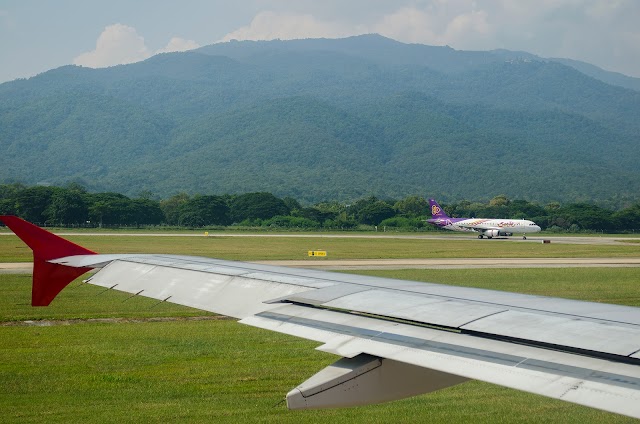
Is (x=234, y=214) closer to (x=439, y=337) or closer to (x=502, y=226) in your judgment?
(x=502, y=226)

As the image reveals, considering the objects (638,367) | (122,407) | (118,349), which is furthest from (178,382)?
(638,367)

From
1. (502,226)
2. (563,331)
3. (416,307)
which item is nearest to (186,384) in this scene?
(416,307)

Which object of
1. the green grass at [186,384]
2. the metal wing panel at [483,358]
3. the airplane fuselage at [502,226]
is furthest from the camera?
the airplane fuselage at [502,226]

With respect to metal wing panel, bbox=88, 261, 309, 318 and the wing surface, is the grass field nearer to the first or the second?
metal wing panel, bbox=88, 261, 309, 318

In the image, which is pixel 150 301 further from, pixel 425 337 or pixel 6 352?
pixel 425 337

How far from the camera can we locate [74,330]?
1861 cm

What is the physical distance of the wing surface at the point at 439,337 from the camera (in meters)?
4.64

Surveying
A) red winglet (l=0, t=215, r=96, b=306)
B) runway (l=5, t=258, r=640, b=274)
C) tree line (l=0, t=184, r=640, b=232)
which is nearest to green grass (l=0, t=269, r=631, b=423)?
red winglet (l=0, t=215, r=96, b=306)

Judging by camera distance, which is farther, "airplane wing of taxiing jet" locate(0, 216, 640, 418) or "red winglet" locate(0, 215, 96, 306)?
"red winglet" locate(0, 215, 96, 306)

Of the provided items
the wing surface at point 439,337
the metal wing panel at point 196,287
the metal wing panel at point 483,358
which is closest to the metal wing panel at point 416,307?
the wing surface at point 439,337

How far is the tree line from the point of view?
362 ft

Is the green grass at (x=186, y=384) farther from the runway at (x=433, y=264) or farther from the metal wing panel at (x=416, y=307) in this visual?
the runway at (x=433, y=264)

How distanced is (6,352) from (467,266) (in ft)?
107

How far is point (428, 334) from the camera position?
5.73 metres
